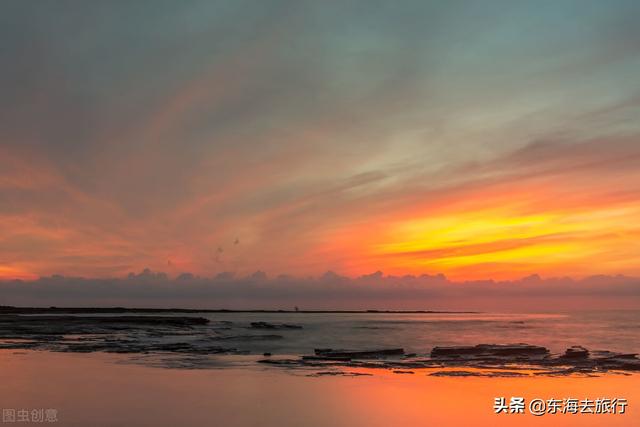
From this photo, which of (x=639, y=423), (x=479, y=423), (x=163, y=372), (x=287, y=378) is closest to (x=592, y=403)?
(x=639, y=423)

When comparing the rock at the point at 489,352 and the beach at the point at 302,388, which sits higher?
the beach at the point at 302,388

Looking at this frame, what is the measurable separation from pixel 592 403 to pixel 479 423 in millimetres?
6219

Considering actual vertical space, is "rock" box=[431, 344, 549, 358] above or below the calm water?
above

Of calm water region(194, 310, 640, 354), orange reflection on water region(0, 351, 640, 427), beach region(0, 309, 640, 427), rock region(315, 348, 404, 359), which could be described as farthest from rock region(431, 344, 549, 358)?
orange reflection on water region(0, 351, 640, 427)

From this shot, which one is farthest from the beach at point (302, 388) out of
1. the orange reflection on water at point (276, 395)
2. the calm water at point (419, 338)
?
the calm water at point (419, 338)

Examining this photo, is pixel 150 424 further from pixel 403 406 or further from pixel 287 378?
pixel 287 378

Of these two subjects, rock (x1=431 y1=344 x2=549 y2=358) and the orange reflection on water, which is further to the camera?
rock (x1=431 y1=344 x2=549 y2=358)

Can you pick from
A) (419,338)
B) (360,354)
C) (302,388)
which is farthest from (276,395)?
(419,338)

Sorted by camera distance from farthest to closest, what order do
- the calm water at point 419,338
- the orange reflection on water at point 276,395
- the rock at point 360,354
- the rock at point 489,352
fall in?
the calm water at point 419,338
the rock at point 489,352
the rock at point 360,354
the orange reflection on water at point 276,395

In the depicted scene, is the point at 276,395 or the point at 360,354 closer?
the point at 276,395

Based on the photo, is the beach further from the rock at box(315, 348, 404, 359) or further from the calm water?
the calm water

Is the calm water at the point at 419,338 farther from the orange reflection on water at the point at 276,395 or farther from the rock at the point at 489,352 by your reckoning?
the orange reflection on water at the point at 276,395

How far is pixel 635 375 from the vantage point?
30844 mm

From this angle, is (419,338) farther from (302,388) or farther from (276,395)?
(276,395)
